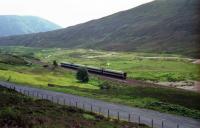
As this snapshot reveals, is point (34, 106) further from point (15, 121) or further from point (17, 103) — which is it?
point (15, 121)

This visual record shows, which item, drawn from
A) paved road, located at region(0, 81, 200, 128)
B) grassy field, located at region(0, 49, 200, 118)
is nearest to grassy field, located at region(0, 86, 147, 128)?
paved road, located at region(0, 81, 200, 128)

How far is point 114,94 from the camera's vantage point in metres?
95.6

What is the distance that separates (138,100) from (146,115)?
1654cm

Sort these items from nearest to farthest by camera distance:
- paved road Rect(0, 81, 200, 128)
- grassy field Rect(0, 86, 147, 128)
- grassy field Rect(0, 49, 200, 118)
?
grassy field Rect(0, 86, 147, 128), paved road Rect(0, 81, 200, 128), grassy field Rect(0, 49, 200, 118)

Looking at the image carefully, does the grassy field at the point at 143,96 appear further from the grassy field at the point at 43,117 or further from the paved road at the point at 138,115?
the grassy field at the point at 43,117

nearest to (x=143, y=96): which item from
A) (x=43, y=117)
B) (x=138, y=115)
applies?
(x=138, y=115)

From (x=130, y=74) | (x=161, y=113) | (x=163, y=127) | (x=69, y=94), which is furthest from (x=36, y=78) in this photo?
Answer: (x=163, y=127)

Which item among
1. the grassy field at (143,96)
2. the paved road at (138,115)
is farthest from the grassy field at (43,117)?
the grassy field at (143,96)

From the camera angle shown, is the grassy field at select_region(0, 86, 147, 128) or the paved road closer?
the grassy field at select_region(0, 86, 147, 128)

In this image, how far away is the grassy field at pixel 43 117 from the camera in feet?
153

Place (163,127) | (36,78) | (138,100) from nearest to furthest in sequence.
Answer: (163,127), (138,100), (36,78)

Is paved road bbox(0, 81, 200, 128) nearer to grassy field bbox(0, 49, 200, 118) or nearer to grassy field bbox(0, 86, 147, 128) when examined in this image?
grassy field bbox(0, 49, 200, 118)

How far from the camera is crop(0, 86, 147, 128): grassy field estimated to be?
4672 cm

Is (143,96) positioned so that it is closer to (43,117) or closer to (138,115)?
(138,115)
